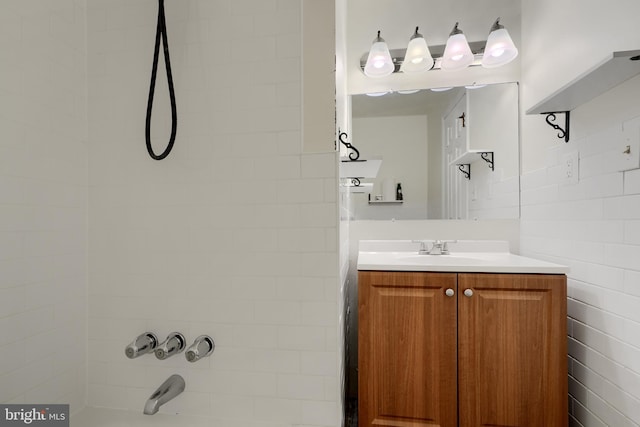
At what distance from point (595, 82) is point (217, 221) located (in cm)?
142

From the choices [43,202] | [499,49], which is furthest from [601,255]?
[43,202]

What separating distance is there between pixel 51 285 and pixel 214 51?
0.97 m

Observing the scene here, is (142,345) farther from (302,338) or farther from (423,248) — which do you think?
(423,248)

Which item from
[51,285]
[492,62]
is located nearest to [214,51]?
[51,285]

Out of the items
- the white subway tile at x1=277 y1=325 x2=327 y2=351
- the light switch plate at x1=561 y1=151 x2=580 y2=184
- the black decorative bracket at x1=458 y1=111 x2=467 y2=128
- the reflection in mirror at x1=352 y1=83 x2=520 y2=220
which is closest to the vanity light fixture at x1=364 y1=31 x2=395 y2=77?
the reflection in mirror at x1=352 y1=83 x2=520 y2=220

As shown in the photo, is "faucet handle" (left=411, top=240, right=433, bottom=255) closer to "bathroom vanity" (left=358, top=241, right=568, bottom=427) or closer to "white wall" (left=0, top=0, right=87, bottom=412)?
"bathroom vanity" (left=358, top=241, right=568, bottom=427)

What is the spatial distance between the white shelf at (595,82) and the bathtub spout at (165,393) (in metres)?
1.69

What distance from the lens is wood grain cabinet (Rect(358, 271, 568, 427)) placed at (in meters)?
1.16

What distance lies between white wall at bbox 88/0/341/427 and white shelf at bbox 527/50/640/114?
2.94 ft

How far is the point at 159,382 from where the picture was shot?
→ 3.42 feet

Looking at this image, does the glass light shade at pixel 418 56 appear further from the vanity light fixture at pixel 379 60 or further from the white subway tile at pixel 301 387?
the white subway tile at pixel 301 387

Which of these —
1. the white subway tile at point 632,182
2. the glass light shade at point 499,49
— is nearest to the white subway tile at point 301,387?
the white subway tile at point 632,182

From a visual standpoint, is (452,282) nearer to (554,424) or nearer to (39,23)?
(554,424)

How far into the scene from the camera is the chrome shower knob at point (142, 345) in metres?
0.92
